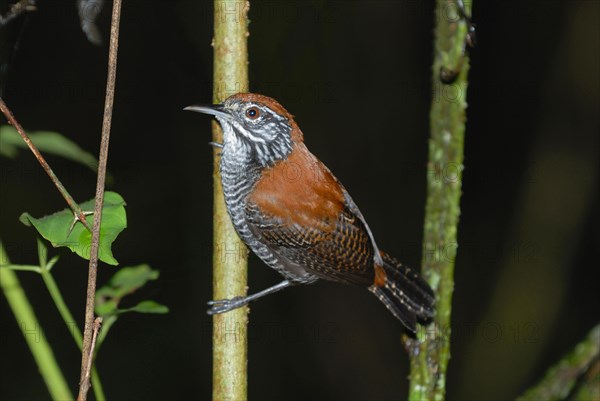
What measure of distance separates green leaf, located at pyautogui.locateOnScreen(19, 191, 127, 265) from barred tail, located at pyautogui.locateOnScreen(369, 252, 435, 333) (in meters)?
1.41

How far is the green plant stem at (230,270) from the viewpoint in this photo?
2.28 meters

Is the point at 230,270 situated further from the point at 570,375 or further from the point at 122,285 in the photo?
Result: the point at 570,375

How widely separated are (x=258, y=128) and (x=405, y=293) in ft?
3.46

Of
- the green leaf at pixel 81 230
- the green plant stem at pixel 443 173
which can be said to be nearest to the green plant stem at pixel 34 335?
the green leaf at pixel 81 230

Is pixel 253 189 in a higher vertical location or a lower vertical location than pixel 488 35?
lower

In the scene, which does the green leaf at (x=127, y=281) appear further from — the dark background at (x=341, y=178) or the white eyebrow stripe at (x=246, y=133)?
the dark background at (x=341, y=178)

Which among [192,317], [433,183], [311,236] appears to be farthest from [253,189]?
[192,317]

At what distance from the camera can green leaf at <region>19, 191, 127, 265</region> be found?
172 centimetres

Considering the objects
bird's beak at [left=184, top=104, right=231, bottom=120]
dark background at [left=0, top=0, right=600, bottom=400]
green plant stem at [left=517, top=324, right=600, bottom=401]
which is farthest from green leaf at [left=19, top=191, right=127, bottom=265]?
dark background at [left=0, top=0, right=600, bottom=400]

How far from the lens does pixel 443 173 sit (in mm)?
2617

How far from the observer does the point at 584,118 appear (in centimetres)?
628

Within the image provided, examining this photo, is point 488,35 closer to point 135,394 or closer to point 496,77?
point 496,77

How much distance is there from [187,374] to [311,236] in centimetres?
393

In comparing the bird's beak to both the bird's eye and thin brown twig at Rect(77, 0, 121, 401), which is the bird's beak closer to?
the bird's eye
